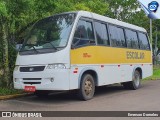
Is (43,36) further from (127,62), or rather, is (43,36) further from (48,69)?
(127,62)

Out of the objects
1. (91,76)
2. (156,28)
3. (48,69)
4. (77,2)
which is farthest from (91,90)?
(156,28)

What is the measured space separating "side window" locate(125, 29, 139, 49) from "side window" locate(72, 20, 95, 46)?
3632mm

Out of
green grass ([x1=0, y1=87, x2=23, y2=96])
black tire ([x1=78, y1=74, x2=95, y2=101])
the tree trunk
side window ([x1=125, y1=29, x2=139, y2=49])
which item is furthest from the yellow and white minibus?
the tree trunk

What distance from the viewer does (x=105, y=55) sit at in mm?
13648

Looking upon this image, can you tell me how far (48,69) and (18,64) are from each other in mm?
1373

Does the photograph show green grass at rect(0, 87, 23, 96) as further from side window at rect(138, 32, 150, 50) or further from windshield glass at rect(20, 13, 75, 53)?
side window at rect(138, 32, 150, 50)

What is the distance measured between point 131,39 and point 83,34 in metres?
4.71

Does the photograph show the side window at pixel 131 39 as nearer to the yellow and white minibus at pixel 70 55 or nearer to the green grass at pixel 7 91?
the yellow and white minibus at pixel 70 55

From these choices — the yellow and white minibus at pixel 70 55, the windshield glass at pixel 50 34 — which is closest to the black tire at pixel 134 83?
the yellow and white minibus at pixel 70 55

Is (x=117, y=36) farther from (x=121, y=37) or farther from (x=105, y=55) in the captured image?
(x=105, y=55)

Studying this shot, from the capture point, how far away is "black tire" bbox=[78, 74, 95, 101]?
12094 mm

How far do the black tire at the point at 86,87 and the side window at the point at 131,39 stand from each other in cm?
408

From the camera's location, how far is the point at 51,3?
14.6 m

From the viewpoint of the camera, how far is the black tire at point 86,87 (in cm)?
1209
